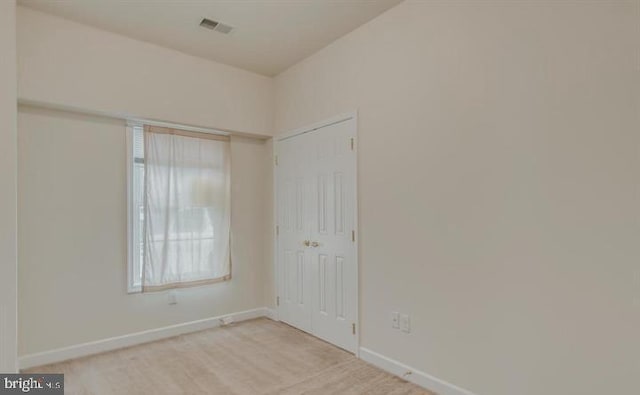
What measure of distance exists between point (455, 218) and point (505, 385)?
1066mm

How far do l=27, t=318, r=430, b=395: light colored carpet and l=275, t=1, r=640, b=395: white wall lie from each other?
0.34m

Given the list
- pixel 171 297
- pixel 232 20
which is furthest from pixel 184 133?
pixel 171 297

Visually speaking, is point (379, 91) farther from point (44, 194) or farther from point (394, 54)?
point (44, 194)

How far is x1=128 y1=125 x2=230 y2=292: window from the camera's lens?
343 cm

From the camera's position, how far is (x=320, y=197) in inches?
139

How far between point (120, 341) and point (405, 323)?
2699 millimetres

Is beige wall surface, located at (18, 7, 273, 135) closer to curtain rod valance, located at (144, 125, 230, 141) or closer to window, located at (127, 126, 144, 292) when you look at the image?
curtain rod valance, located at (144, 125, 230, 141)

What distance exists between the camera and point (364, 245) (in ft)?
9.91

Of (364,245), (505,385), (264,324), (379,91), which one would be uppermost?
(379,91)

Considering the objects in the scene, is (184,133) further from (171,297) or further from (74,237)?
(171,297)

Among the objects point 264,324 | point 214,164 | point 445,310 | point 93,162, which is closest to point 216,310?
point 264,324

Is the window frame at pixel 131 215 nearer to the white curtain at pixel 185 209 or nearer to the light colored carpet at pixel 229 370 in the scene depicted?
the white curtain at pixel 185 209

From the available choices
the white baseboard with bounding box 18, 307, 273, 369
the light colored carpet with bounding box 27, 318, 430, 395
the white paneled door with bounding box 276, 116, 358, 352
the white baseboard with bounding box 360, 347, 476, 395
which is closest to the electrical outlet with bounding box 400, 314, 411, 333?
the white baseboard with bounding box 360, 347, 476, 395

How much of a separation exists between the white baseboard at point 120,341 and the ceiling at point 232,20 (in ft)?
9.52
